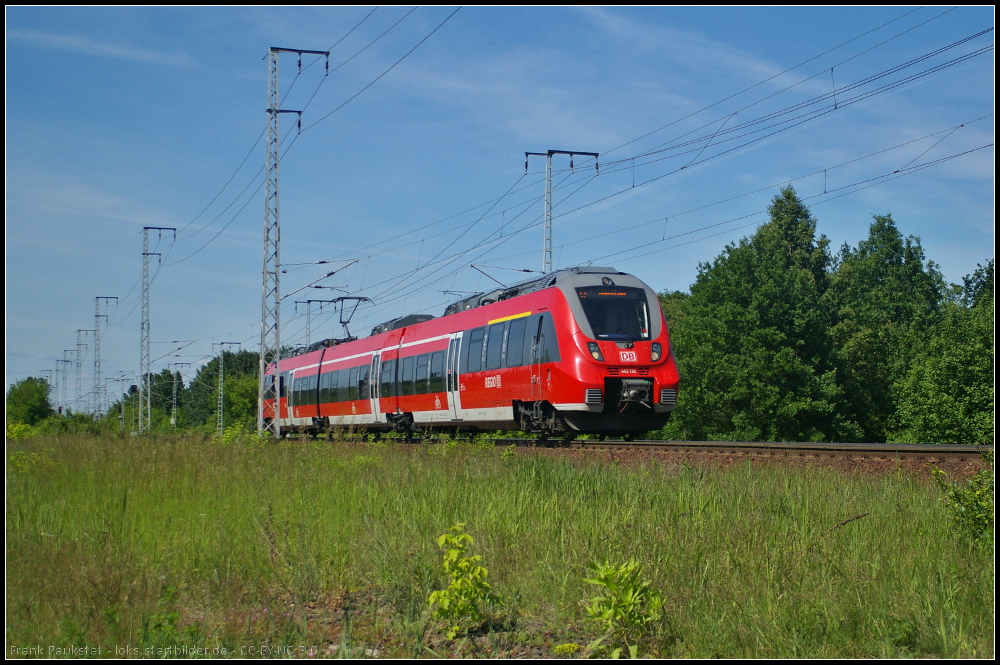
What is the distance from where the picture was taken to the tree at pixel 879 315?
55281 mm

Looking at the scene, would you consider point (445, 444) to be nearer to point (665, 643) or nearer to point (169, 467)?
point (169, 467)

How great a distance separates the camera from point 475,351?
22688 mm

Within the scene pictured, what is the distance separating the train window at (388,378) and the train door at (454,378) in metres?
4.81

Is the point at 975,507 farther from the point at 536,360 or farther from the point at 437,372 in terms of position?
the point at 437,372

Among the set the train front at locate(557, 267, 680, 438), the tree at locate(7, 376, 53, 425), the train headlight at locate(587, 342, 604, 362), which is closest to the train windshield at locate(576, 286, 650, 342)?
the train front at locate(557, 267, 680, 438)

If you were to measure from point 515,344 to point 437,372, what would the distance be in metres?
5.14

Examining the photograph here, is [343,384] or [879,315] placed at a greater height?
[879,315]

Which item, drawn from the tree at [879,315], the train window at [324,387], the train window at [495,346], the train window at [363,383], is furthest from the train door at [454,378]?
the tree at [879,315]

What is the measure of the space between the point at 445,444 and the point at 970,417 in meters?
37.5

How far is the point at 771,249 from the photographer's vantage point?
5578cm

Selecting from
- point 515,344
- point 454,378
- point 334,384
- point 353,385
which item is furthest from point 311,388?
point 515,344

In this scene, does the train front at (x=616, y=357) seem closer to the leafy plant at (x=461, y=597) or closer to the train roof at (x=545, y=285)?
the train roof at (x=545, y=285)

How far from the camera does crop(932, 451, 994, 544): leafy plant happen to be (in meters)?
7.34

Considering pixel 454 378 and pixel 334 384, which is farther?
pixel 334 384
